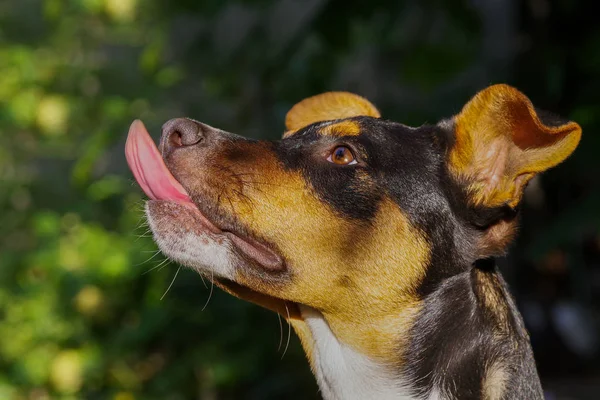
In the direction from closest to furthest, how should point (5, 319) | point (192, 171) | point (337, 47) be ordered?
1. point (192, 171)
2. point (337, 47)
3. point (5, 319)

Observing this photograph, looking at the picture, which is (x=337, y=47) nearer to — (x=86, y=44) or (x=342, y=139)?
(x=342, y=139)

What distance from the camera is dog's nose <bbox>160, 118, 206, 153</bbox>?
10.2 ft

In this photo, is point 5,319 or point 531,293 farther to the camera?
point 531,293

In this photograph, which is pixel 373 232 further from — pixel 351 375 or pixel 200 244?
pixel 200 244

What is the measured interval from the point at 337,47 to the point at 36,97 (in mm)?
3016

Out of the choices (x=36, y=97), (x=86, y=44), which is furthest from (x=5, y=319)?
(x=86, y=44)

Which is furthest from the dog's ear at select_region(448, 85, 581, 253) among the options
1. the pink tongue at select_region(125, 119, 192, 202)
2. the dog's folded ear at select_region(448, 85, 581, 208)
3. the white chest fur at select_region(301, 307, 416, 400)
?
the pink tongue at select_region(125, 119, 192, 202)

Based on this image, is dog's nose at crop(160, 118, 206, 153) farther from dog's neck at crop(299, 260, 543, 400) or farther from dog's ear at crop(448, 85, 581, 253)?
dog's ear at crop(448, 85, 581, 253)

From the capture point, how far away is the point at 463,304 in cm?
329

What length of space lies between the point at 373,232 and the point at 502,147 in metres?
0.57

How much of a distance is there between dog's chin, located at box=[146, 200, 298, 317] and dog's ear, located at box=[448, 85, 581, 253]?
819mm

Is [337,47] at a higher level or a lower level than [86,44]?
higher

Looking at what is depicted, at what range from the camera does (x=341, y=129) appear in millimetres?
3389

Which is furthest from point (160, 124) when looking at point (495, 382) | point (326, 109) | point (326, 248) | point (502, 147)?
point (495, 382)
